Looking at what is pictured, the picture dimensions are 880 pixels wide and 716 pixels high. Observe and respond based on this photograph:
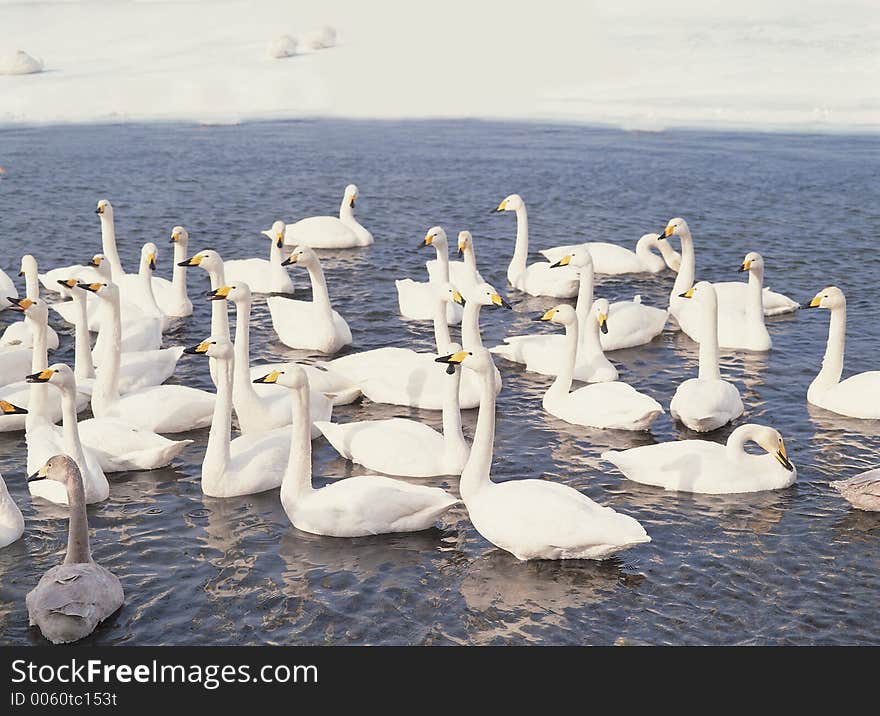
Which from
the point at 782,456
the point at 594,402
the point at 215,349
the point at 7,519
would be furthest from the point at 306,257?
the point at 782,456

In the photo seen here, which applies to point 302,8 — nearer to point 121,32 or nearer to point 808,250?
point 121,32

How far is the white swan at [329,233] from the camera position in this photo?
2022cm

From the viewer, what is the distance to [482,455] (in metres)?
9.92

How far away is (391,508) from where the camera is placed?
984 centimetres

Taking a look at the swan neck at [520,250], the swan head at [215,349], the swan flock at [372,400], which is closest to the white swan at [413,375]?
the swan flock at [372,400]

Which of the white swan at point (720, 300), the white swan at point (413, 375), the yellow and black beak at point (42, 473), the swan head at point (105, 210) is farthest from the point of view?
the swan head at point (105, 210)

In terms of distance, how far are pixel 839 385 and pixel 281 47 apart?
1195 inches

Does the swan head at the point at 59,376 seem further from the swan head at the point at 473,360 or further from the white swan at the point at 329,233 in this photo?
the white swan at the point at 329,233

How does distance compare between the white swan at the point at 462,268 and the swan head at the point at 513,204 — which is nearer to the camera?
the white swan at the point at 462,268

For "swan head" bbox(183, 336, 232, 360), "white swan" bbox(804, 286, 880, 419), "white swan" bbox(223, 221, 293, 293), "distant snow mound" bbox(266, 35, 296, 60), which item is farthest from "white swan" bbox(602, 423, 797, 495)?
"distant snow mound" bbox(266, 35, 296, 60)

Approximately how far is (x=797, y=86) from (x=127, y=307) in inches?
1001

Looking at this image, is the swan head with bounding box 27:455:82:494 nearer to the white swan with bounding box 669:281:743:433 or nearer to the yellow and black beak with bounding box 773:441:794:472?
the yellow and black beak with bounding box 773:441:794:472

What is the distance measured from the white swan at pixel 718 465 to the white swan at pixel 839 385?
215 centimetres

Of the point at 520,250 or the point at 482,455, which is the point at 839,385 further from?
the point at 520,250
